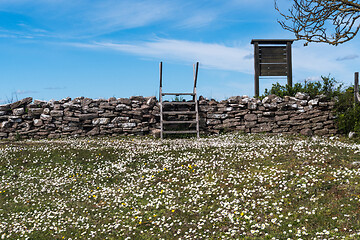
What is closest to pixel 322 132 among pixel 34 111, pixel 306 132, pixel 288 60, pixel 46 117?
pixel 306 132

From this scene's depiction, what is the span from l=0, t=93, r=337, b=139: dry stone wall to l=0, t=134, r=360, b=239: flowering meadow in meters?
4.66

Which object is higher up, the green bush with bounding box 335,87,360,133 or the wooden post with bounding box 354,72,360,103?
the wooden post with bounding box 354,72,360,103

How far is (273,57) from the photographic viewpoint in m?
19.2

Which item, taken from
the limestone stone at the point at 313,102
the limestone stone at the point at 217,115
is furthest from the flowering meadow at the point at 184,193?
the limestone stone at the point at 313,102

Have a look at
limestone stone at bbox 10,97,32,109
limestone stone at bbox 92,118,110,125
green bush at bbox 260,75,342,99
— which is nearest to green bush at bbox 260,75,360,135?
green bush at bbox 260,75,342,99

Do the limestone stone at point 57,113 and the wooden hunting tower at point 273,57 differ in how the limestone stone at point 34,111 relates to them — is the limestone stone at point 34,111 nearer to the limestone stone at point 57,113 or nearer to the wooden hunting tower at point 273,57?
the limestone stone at point 57,113

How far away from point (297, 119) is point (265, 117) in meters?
1.72

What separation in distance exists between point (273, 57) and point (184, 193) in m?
13.3

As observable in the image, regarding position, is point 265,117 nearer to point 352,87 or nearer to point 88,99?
point 352,87

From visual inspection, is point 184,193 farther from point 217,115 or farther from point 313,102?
point 313,102

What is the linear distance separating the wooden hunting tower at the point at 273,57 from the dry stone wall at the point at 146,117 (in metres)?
2.37

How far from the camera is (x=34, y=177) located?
11.2m

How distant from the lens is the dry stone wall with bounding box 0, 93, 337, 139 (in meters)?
17.1

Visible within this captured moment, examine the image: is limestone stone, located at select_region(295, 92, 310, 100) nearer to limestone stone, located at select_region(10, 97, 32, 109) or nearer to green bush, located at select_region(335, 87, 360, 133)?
green bush, located at select_region(335, 87, 360, 133)
